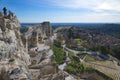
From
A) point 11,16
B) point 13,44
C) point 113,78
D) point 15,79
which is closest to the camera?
point 15,79

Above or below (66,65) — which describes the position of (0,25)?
above

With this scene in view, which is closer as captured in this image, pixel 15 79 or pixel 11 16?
pixel 15 79

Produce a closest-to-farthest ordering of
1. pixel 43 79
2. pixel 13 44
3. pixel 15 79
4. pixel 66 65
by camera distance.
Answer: pixel 15 79
pixel 43 79
pixel 13 44
pixel 66 65

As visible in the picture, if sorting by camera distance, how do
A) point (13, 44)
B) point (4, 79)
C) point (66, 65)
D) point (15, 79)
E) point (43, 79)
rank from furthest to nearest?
point (66, 65) → point (13, 44) → point (43, 79) → point (4, 79) → point (15, 79)

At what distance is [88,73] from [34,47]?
977 cm

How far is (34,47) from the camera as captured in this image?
34.7 metres

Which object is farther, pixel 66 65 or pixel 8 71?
pixel 66 65

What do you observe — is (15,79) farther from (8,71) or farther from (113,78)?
(113,78)

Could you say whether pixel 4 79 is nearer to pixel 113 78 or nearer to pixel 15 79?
pixel 15 79

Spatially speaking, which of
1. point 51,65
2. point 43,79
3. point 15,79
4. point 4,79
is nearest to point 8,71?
point 4,79

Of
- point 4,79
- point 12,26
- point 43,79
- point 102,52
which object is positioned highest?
point 12,26

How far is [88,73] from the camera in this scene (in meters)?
31.2

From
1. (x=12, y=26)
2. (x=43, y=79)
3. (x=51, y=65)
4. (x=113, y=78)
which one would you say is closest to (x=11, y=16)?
(x=12, y=26)

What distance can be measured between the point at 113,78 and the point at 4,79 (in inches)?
739
